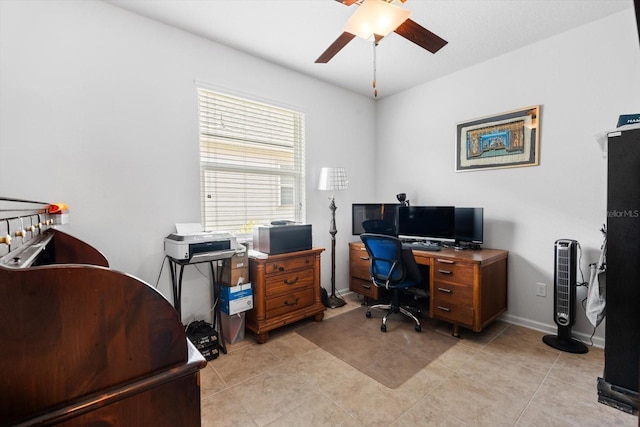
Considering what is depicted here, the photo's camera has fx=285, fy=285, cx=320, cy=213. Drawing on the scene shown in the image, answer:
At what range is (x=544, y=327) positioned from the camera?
2.71m

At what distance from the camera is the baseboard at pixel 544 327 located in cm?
242

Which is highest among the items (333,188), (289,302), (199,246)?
(333,188)

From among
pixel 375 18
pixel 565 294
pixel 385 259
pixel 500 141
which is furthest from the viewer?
pixel 500 141

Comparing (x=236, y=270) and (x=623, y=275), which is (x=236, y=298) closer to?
(x=236, y=270)

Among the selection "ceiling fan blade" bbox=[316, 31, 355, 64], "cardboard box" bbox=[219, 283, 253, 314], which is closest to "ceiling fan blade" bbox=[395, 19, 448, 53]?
"ceiling fan blade" bbox=[316, 31, 355, 64]

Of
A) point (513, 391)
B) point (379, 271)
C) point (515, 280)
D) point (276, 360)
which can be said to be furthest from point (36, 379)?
point (515, 280)

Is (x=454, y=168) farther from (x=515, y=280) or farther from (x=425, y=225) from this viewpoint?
(x=515, y=280)

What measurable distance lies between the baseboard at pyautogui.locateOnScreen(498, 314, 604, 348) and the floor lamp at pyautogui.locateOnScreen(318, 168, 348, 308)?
1750mm

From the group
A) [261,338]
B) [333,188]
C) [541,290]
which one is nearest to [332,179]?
[333,188]

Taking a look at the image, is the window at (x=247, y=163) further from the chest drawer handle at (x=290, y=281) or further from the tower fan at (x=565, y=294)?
the tower fan at (x=565, y=294)

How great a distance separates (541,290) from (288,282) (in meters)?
2.43

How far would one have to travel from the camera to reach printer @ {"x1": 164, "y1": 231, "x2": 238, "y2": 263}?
2.18m

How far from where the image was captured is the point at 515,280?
9.52 feet

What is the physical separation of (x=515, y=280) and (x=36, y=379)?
348cm
